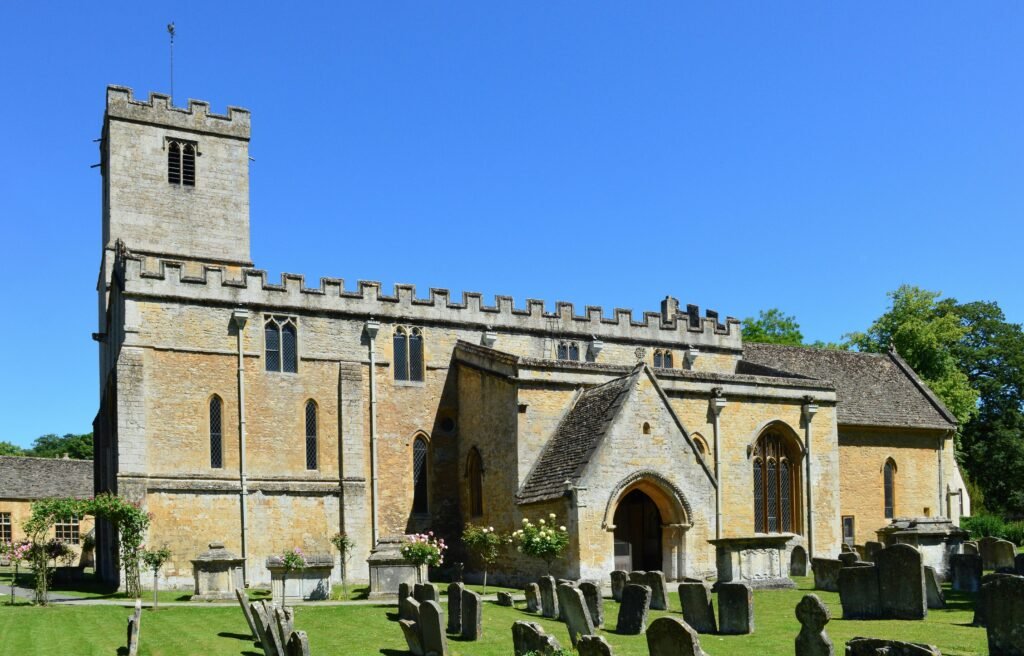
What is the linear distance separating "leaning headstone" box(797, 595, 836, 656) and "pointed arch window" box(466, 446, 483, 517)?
77.1 ft

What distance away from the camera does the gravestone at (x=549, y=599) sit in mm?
24969

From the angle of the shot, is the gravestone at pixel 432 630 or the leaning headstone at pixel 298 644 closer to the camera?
the leaning headstone at pixel 298 644

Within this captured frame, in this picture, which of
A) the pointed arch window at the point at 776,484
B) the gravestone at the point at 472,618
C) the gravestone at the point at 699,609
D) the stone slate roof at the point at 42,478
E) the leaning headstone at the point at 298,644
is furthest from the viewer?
the stone slate roof at the point at 42,478

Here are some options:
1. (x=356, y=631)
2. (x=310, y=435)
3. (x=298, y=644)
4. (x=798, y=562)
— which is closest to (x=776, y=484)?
(x=798, y=562)

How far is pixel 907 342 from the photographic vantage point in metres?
61.8

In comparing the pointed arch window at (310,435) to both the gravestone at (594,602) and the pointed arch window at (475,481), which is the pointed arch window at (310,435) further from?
the gravestone at (594,602)

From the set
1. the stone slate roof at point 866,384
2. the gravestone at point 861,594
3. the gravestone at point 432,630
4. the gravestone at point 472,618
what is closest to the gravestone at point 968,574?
the gravestone at point 861,594

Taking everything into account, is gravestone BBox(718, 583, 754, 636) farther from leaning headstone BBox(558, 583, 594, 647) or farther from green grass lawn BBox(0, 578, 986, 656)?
leaning headstone BBox(558, 583, 594, 647)

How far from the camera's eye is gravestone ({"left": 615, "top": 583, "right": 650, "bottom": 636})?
21844 millimetres

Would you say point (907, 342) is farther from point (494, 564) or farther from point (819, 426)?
point (494, 564)

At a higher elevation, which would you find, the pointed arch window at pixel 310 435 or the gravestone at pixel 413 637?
the pointed arch window at pixel 310 435

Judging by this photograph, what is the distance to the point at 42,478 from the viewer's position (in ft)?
214

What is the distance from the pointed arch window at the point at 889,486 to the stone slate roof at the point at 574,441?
53.4 ft

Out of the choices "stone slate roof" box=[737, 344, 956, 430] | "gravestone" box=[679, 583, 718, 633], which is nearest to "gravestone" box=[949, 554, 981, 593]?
"gravestone" box=[679, 583, 718, 633]
